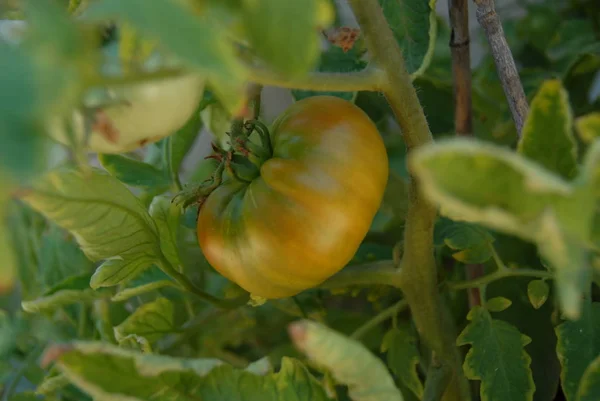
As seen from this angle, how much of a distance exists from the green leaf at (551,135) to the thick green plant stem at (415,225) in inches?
2.4

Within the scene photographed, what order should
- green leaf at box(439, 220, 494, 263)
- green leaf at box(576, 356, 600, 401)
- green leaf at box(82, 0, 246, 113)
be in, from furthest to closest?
green leaf at box(439, 220, 494, 263), green leaf at box(576, 356, 600, 401), green leaf at box(82, 0, 246, 113)

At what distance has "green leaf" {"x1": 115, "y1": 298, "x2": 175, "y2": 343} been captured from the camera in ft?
1.33

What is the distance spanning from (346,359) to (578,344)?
0.17m

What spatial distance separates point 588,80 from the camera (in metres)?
0.56

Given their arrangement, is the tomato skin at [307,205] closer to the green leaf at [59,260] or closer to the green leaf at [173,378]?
the green leaf at [173,378]

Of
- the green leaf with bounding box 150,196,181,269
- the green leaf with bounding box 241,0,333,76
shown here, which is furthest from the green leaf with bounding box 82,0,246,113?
the green leaf with bounding box 150,196,181,269

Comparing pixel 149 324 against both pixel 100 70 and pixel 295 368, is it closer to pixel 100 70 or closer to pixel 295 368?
pixel 295 368

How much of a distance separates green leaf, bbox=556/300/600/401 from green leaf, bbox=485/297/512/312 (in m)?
0.03

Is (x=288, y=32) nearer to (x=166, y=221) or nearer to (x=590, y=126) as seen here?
(x=590, y=126)

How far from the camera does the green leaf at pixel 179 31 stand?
0.15 meters

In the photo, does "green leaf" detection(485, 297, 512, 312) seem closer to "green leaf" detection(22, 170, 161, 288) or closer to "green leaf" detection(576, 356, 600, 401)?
"green leaf" detection(576, 356, 600, 401)

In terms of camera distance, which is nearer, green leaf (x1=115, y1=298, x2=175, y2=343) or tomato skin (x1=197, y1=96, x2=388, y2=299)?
tomato skin (x1=197, y1=96, x2=388, y2=299)

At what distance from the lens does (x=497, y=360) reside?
0.35m

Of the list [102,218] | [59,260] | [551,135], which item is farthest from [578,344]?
[59,260]
